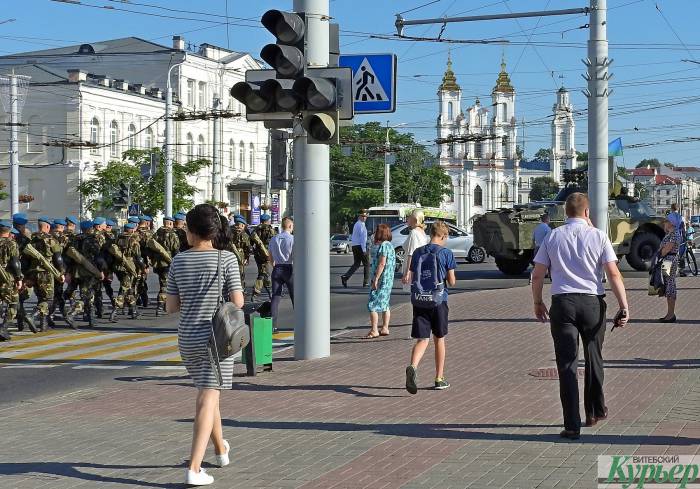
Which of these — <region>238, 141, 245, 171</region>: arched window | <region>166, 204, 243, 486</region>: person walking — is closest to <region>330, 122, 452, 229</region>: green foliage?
<region>238, 141, 245, 171</region>: arched window

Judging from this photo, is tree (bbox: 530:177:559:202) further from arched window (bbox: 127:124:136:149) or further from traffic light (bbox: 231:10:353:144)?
traffic light (bbox: 231:10:353:144)

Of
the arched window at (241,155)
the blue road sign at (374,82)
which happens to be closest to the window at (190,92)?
the arched window at (241,155)

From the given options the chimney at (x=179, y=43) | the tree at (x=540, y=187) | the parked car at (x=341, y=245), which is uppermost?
→ the chimney at (x=179, y=43)

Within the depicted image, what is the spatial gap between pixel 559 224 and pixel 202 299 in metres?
25.5

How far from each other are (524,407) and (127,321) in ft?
38.8

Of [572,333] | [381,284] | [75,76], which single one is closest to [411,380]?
[572,333]

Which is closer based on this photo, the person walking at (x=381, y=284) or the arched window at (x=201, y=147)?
the person walking at (x=381, y=284)

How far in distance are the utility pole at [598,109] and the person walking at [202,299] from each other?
A: 12.0 meters

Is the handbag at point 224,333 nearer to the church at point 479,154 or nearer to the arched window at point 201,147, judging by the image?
the arched window at point 201,147

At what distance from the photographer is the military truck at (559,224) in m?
32.0

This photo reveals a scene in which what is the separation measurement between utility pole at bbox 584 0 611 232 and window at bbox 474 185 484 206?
120 m

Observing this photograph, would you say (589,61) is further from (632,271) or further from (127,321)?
(632,271)

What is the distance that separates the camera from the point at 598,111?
63.2 ft

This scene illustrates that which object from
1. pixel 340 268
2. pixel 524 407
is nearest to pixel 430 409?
pixel 524 407
